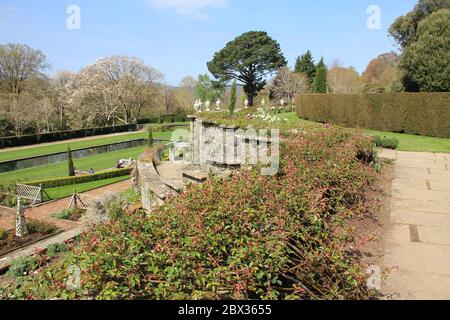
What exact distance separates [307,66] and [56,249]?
136ft

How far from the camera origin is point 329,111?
20.7m

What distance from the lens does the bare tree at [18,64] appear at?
117ft

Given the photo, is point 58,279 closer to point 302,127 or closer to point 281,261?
point 281,261

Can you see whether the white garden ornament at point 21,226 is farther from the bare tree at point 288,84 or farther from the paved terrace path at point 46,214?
the bare tree at point 288,84

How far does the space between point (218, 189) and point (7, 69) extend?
4100 centimetres

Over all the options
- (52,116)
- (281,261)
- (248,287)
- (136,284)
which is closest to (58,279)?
(136,284)

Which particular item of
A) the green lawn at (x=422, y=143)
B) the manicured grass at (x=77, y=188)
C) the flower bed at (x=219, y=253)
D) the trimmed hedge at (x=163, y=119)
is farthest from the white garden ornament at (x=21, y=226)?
the trimmed hedge at (x=163, y=119)

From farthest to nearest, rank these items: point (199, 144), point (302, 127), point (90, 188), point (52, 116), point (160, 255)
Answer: point (52, 116) → point (90, 188) → point (199, 144) → point (302, 127) → point (160, 255)

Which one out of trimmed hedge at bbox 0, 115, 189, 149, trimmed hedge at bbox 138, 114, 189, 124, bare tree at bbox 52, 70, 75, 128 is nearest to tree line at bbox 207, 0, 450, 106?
trimmed hedge at bbox 138, 114, 189, 124

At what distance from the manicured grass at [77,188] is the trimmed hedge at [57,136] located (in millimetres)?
14975

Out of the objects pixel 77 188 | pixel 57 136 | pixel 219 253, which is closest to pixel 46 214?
pixel 77 188

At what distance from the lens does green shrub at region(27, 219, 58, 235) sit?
11.1 metres

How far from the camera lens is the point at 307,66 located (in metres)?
44.3

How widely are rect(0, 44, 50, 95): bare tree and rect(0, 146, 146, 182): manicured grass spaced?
18.7m
